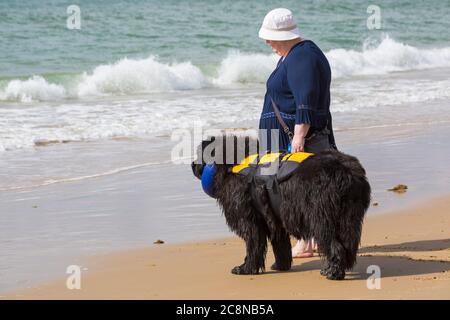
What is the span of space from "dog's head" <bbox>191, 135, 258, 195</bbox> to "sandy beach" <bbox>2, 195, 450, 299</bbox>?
0.64m

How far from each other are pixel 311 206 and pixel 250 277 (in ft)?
2.29

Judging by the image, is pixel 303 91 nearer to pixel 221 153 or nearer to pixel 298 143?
pixel 298 143

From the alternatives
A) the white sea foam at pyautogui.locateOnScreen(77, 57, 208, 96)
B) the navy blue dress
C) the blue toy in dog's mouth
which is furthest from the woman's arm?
the white sea foam at pyautogui.locateOnScreen(77, 57, 208, 96)

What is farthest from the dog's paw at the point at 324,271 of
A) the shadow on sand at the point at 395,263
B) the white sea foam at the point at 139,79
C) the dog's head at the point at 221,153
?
the white sea foam at the point at 139,79

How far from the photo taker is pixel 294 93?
19.5ft

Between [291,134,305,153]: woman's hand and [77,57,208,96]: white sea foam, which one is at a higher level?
[291,134,305,153]: woman's hand

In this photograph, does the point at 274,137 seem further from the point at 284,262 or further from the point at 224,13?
the point at 224,13

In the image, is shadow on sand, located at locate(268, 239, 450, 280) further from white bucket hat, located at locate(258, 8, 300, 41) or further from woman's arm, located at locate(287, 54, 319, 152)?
white bucket hat, located at locate(258, 8, 300, 41)

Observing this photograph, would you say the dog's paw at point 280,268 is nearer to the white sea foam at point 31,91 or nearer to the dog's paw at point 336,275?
the dog's paw at point 336,275

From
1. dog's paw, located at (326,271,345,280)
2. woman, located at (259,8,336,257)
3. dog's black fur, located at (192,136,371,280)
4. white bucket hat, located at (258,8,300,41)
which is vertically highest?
white bucket hat, located at (258,8,300,41)

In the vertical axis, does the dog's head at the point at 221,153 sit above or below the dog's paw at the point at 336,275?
above

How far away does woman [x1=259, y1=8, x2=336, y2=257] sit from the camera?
19.4 feet

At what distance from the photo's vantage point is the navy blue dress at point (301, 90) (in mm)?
5895
